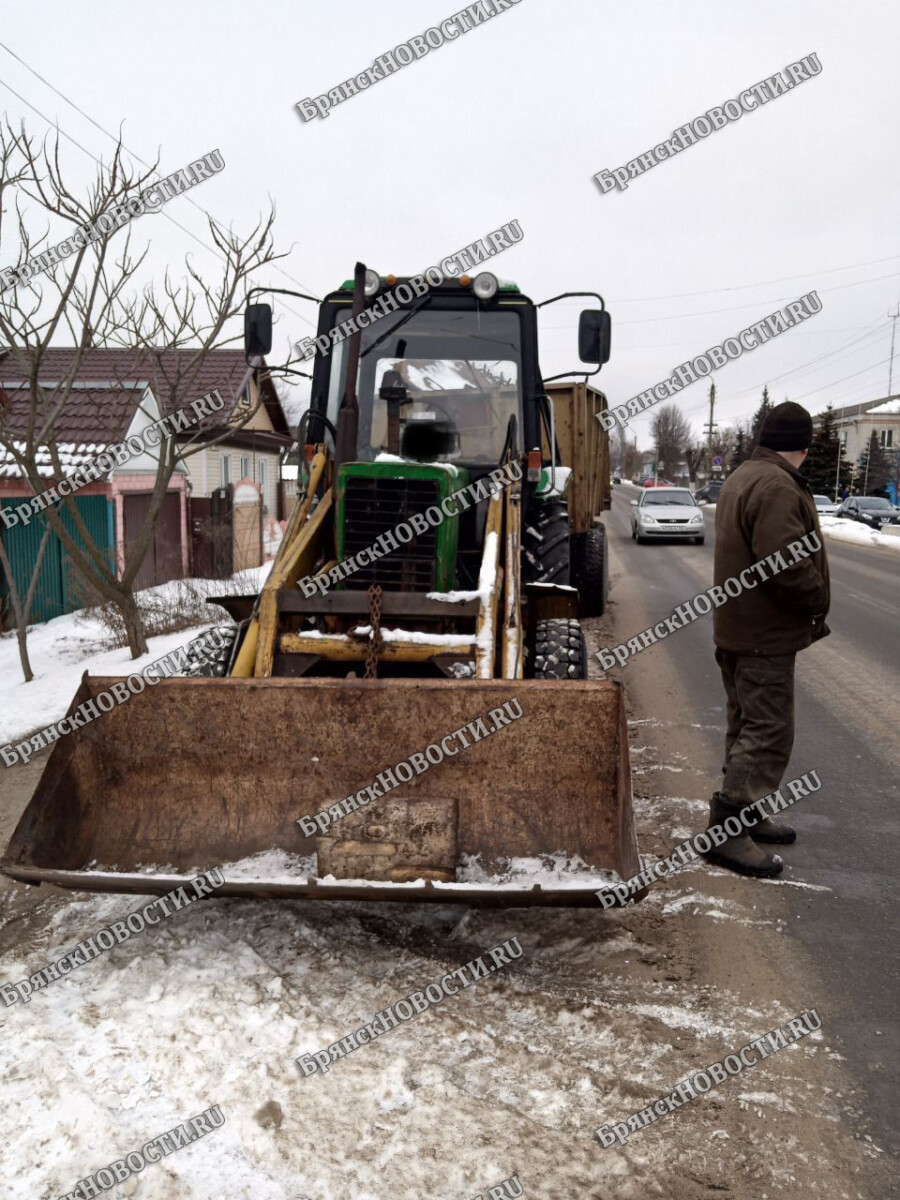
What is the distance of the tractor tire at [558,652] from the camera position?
4707 millimetres

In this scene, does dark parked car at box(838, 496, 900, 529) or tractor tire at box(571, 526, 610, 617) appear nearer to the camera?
tractor tire at box(571, 526, 610, 617)

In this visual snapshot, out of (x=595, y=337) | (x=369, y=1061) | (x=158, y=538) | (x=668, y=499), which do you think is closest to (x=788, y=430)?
(x=595, y=337)

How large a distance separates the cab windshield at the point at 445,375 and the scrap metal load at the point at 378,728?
0.05 meters

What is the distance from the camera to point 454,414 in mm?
5707


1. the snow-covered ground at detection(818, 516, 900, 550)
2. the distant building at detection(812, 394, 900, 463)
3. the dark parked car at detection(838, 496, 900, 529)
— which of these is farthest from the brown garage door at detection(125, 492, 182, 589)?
the distant building at detection(812, 394, 900, 463)

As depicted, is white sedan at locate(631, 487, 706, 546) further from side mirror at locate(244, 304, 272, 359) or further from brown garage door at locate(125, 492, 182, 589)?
side mirror at locate(244, 304, 272, 359)

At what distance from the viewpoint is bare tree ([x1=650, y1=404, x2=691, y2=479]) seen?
98044 millimetres

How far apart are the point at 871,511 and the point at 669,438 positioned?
2746 inches

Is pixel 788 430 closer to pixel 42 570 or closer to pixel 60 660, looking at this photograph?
pixel 60 660

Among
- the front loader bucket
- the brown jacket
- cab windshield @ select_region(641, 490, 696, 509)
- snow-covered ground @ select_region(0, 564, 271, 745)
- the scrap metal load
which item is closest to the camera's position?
the scrap metal load

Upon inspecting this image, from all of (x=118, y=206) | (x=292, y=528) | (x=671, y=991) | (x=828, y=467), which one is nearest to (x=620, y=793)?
(x=671, y=991)

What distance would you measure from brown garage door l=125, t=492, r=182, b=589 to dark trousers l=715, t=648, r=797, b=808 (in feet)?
40.6

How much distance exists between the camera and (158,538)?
56.0 feet

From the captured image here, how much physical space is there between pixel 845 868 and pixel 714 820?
573mm
